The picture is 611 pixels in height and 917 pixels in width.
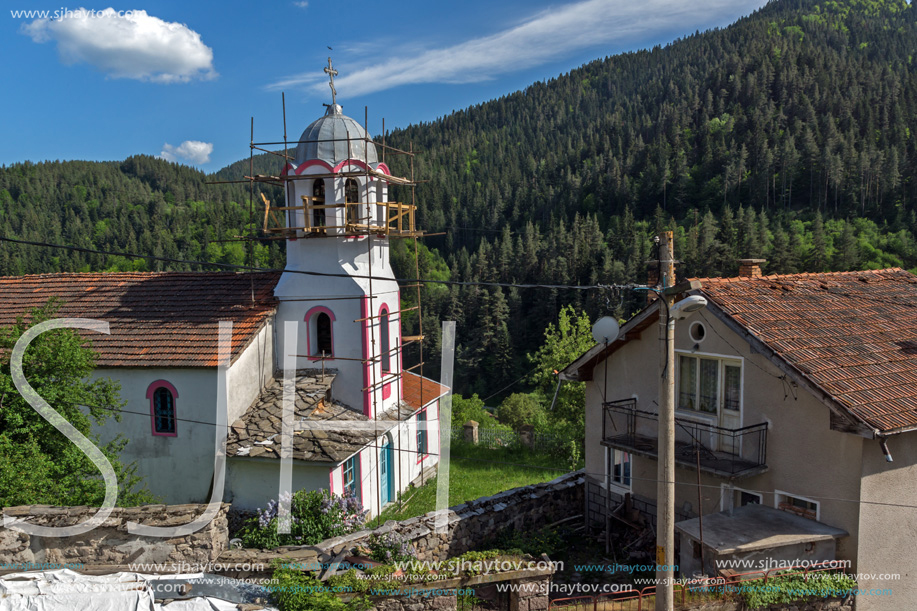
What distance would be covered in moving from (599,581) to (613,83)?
195795 mm

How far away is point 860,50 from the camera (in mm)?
140500

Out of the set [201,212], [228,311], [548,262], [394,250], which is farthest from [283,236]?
[201,212]

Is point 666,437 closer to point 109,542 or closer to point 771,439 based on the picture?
point 771,439

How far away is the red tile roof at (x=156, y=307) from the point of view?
17688 mm

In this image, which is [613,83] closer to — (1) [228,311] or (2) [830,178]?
(2) [830,178]

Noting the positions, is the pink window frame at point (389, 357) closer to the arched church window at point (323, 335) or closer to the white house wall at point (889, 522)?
the arched church window at point (323, 335)

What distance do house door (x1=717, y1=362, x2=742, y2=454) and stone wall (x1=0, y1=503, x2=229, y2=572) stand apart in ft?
34.7

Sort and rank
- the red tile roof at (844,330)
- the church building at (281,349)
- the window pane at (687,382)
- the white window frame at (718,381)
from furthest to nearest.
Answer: the church building at (281,349) → the window pane at (687,382) → the white window frame at (718,381) → the red tile roof at (844,330)

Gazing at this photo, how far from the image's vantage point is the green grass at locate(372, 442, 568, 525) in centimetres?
1979

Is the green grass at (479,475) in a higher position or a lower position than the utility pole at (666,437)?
lower

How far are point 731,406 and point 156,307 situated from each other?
16705mm

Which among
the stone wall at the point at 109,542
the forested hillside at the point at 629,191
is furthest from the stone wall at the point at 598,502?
the forested hillside at the point at 629,191

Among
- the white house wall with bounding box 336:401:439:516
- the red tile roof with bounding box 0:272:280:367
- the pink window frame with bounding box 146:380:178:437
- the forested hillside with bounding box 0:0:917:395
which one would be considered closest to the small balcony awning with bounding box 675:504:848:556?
the white house wall with bounding box 336:401:439:516

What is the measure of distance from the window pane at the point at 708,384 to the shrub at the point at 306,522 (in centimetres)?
892
